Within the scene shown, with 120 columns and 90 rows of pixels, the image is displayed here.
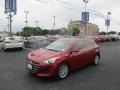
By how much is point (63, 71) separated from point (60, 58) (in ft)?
1.78

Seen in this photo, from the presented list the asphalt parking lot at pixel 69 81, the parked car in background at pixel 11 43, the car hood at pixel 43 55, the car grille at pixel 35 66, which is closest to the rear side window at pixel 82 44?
the asphalt parking lot at pixel 69 81

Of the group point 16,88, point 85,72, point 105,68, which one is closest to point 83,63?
point 85,72

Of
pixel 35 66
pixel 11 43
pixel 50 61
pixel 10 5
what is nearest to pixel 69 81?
pixel 50 61

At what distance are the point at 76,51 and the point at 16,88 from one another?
3.08 meters

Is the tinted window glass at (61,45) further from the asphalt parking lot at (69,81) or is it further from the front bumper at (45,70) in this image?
the front bumper at (45,70)

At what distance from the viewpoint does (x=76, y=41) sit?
925cm

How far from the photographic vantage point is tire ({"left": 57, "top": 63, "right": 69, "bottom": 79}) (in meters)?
7.87

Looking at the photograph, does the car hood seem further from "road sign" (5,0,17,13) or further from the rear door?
"road sign" (5,0,17,13)

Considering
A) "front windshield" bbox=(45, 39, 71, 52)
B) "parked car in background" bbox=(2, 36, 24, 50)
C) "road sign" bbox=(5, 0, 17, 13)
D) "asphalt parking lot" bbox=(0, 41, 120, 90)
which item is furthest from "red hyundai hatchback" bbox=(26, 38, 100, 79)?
"road sign" bbox=(5, 0, 17, 13)

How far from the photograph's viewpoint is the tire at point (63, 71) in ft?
25.8

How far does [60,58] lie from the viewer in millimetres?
7895

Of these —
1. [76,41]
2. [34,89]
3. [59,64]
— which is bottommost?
[34,89]

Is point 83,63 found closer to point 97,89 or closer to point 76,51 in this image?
point 76,51

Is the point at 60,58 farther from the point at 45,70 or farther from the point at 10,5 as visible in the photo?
→ the point at 10,5
